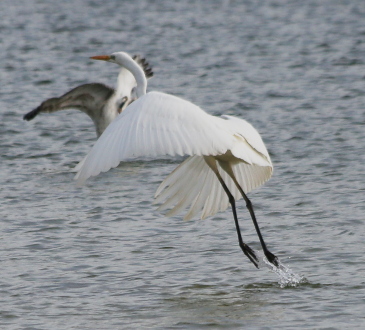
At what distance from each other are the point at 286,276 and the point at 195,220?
2.00 m

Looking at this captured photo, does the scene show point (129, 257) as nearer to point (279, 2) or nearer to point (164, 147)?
point (164, 147)

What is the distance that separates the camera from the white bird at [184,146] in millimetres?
6676

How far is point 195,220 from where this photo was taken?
31.5 feet

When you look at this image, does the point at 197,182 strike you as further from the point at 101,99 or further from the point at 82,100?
the point at 82,100

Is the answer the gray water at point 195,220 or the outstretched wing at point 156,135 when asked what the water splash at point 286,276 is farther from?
the outstretched wing at point 156,135

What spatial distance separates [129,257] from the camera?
8.48 metres

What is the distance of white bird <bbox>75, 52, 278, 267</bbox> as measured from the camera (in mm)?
6676

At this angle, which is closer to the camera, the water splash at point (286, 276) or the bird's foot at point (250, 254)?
the water splash at point (286, 276)

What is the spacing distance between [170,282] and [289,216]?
2.15m

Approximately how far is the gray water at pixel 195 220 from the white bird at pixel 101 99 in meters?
0.60

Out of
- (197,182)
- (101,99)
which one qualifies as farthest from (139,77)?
(197,182)

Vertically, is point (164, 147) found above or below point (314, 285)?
above

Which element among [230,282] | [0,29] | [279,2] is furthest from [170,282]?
[279,2]

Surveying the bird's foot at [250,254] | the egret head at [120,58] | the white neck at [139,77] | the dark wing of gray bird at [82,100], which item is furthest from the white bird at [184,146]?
the dark wing of gray bird at [82,100]
